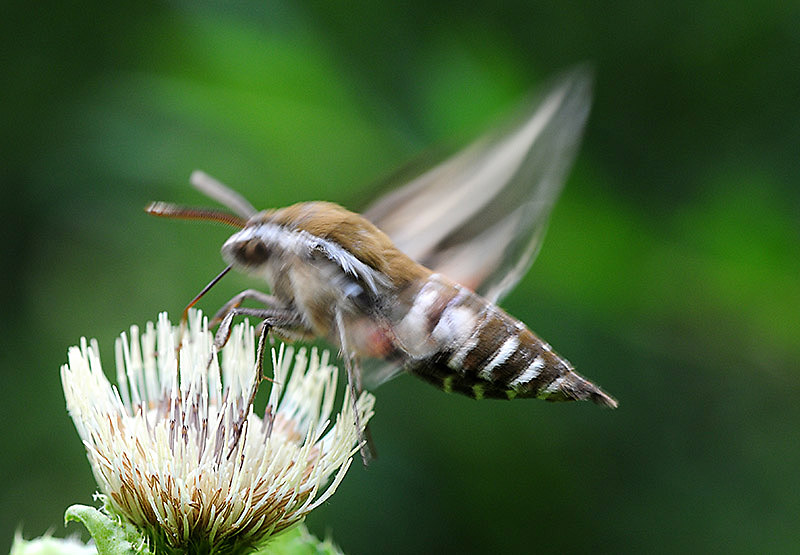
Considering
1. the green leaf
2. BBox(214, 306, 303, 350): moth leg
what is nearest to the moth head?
BBox(214, 306, 303, 350): moth leg

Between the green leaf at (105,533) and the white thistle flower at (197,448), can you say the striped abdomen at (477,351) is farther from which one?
the green leaf at (105,533)

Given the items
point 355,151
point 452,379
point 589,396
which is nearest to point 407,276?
point 452,379

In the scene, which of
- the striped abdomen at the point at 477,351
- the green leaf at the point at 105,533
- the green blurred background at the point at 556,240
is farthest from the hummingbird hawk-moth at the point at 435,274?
the green blurred background at the point at 556,240

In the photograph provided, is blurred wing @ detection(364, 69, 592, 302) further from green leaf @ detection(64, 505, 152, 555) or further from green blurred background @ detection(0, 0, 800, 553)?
green leaf @ detection(64, 505, 152, 555)

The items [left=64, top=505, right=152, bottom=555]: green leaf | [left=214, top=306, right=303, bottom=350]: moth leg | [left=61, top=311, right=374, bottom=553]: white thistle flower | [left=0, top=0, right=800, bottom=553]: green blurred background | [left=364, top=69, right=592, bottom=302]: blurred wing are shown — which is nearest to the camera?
[left=64, top=505, right=152, bottom=555]: green leaf

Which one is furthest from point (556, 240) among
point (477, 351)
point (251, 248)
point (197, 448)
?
point (197, 448)

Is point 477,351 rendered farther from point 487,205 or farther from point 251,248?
point 251,248
